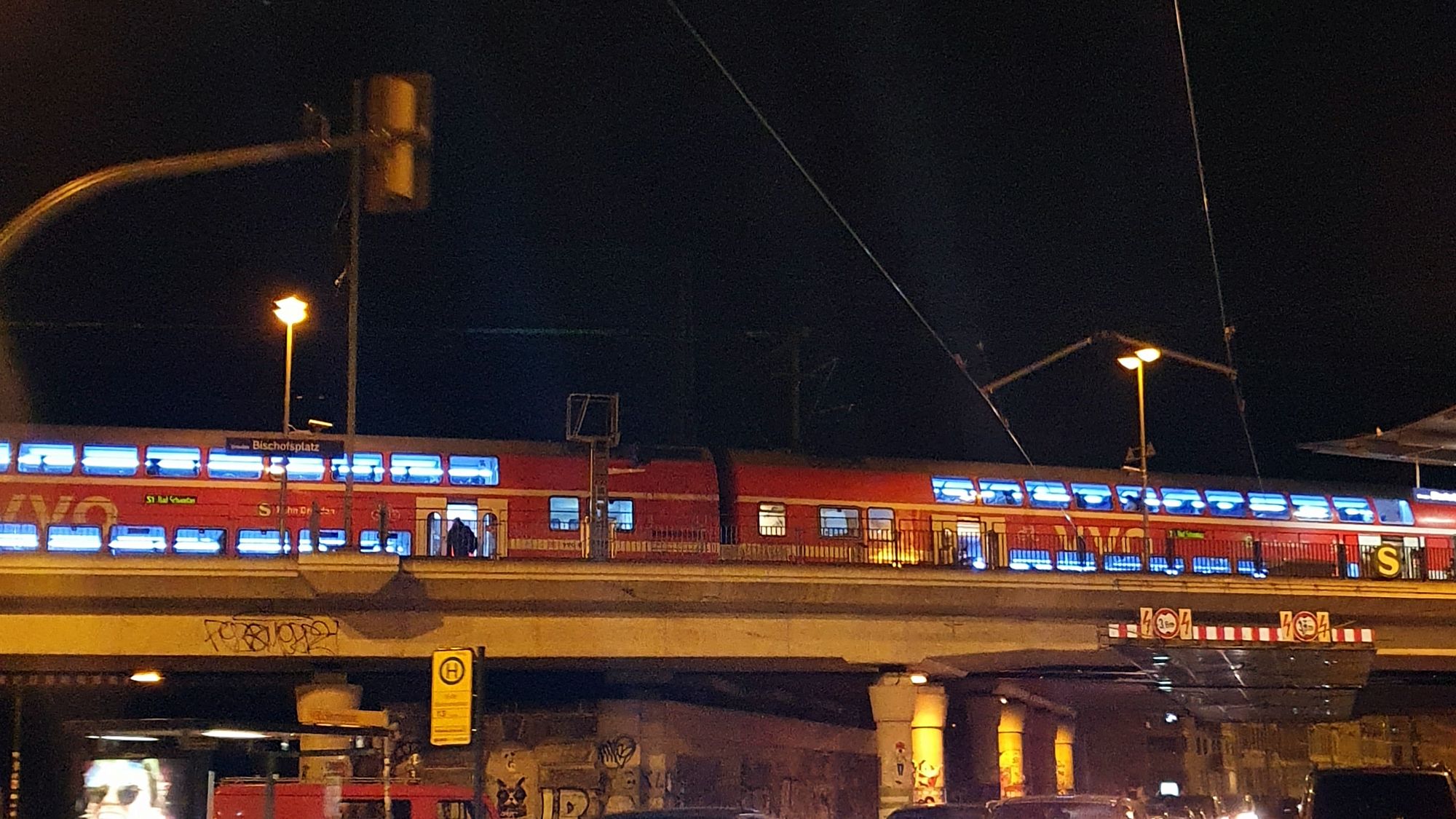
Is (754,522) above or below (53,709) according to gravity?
above

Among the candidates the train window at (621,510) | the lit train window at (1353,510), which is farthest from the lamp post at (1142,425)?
the train window at (621,510)

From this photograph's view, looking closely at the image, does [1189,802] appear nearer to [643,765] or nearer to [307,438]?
[643,765]

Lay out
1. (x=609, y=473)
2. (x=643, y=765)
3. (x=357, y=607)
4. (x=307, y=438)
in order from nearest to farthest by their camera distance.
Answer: (x=307, y=438), (x=357, y=607), (x=609, y=473), (x=643, y=765)

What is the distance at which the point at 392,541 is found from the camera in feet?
96.4

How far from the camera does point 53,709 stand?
35344mm

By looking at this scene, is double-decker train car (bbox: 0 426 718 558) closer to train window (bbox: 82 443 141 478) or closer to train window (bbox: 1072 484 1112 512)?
train window (bbox: 82 443 141 478)

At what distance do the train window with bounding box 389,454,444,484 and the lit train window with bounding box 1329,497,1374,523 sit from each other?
2225 centimetres

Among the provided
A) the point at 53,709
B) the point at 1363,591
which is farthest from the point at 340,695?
the point at 1363,591

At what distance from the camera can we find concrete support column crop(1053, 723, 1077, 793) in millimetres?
57750

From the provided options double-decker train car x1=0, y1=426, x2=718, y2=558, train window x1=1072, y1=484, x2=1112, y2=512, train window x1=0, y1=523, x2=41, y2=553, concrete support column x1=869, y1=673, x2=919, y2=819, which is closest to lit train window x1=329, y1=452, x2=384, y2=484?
double-decker train car x1=0, y1=426, x2=718, y2=558

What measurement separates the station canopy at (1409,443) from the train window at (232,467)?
20919 mm

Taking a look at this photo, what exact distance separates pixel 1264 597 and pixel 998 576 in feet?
17.7

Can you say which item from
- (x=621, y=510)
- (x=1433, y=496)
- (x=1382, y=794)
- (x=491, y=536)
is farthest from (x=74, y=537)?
(x=1433, y=496)

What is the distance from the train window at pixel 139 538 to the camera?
27.2m
